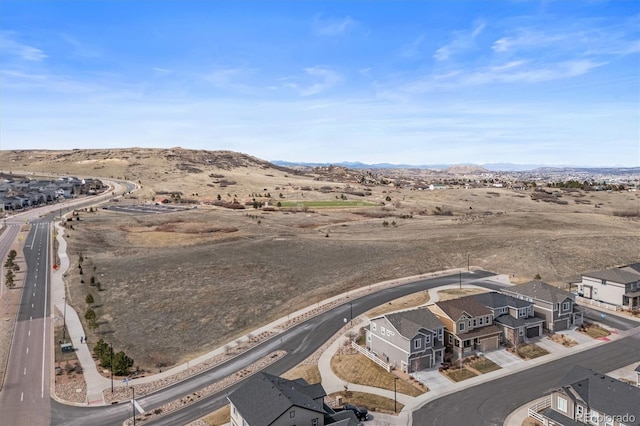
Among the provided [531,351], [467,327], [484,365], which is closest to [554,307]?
[531,351]

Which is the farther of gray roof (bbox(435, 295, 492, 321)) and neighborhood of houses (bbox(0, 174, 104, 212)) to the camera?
neighborhood of houses (bbox(0, 174, 104, 212))

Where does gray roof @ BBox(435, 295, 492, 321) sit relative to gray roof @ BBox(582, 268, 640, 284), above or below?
below

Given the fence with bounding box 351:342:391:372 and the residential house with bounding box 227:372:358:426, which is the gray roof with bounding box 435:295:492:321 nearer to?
the fence with bounding box 351:342:391:372

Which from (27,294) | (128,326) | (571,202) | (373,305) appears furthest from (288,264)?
(571,202)

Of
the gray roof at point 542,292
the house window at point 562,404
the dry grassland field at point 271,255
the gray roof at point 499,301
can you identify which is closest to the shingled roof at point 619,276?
the dry grassland field at point 271,255

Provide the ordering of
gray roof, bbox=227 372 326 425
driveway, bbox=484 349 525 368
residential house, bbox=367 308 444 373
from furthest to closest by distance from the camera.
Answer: driveway, bbox=484 349 525 368 < residential house, bbox=367 308 444 373 < gray roof, bbox=227 372 326 425

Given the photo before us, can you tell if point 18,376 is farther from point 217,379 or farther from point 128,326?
point 217,379

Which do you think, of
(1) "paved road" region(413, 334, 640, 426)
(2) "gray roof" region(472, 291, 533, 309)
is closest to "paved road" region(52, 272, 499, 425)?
(2) "gray roof" region(472, 291, 533, 309)
